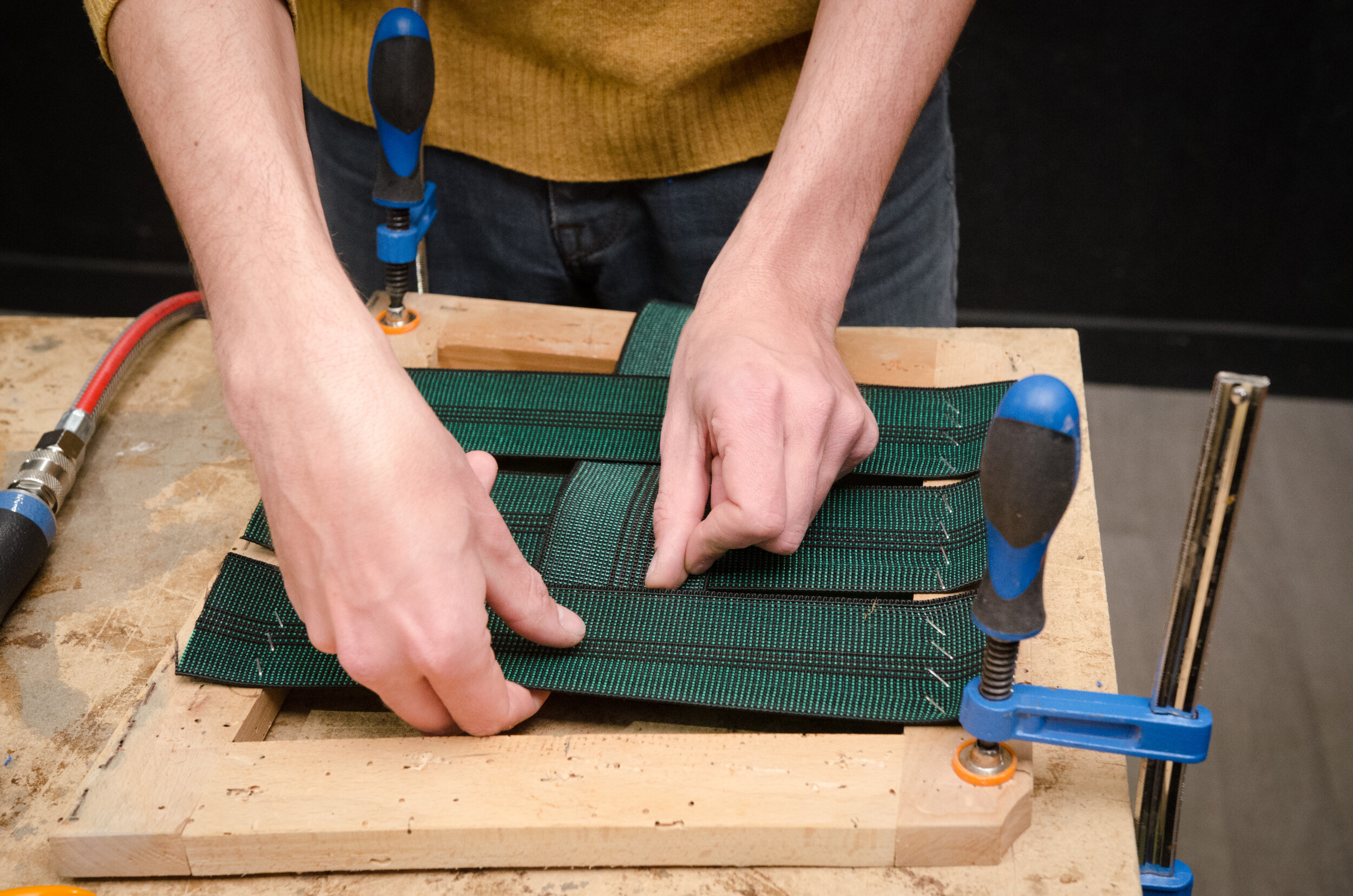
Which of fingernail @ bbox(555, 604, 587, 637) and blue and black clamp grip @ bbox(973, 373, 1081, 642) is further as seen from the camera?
fingernail @ bbox(555, 604, 587, 637)

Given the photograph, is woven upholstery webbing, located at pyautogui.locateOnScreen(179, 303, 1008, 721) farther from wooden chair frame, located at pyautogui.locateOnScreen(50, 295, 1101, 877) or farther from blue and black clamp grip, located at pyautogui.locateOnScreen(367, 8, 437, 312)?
blue and black clamp grip, located at pyautogui.locateOnScreen(367, 8, 437, 312)

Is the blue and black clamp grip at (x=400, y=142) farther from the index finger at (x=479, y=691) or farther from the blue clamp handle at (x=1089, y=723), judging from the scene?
the blue clamp handle at (x=1089, y=723)

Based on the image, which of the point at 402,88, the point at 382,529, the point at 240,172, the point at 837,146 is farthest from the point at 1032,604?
the point at 402,88

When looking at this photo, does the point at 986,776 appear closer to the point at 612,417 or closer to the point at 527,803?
the point at 527,803

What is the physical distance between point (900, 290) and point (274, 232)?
2.45 feet

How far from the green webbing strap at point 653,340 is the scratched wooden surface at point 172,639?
1.09ft

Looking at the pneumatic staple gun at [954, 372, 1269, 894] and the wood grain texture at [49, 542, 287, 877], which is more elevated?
the pneumatic staple gun at [954, 372, 1269, 894]

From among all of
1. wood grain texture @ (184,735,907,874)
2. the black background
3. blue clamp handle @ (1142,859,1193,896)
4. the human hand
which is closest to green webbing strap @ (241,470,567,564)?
the human hand

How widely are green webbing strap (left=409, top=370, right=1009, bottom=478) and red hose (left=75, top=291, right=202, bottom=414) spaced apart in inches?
10.6

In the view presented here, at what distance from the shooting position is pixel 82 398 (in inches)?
40.9

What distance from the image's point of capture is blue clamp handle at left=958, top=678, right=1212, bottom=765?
633 mm

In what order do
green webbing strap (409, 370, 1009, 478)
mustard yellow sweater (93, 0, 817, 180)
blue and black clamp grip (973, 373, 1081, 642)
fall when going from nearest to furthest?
1. blue and black clamp grip (973, 373, 1081, 642)
2. green webbing strap (409, 370, 1009, 478)
3. mustard yellow sweater (93, 0, 817, 180)

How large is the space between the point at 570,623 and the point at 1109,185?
8.14 ft

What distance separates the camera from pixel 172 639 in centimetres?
85
